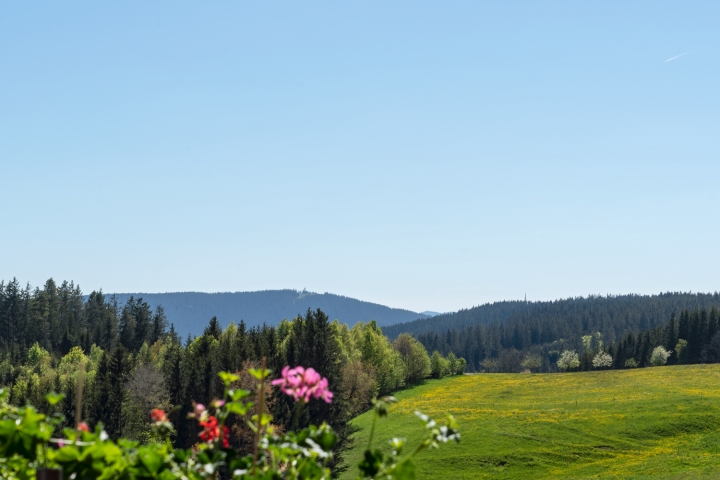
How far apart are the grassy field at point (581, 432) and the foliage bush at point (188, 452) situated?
4250 cm

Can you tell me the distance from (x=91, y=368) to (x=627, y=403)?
7014 cm

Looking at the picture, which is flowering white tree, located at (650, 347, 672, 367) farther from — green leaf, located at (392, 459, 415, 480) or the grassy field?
green leaf, located at (392, 459, 415, 480)

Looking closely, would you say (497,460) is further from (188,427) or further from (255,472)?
(255,472)

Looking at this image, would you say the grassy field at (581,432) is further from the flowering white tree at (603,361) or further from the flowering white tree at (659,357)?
the flowering white tree at (603,361)

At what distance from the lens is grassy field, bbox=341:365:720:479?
46062 millimetres

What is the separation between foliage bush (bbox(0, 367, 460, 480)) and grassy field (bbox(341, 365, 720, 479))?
4250 centimetres

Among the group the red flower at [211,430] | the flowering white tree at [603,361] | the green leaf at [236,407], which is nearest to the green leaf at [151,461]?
the green leaf at [236,407]

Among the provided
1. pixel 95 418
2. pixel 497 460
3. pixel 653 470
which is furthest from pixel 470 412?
pixel 95 418

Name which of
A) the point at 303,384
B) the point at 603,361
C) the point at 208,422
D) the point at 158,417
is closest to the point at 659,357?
the point at 603,361

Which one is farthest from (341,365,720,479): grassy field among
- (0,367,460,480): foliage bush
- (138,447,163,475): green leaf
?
(138,447,163,475): green leaf

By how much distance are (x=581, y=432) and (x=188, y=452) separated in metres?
58.8

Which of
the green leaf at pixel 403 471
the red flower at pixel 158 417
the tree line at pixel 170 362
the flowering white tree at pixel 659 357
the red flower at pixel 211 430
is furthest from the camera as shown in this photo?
the flowering white tree at pixel 659 357

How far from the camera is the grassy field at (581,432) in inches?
1813

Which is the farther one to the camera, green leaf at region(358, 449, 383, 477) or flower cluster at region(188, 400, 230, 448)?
flower cluster at region(188, 400, 230, 448)
